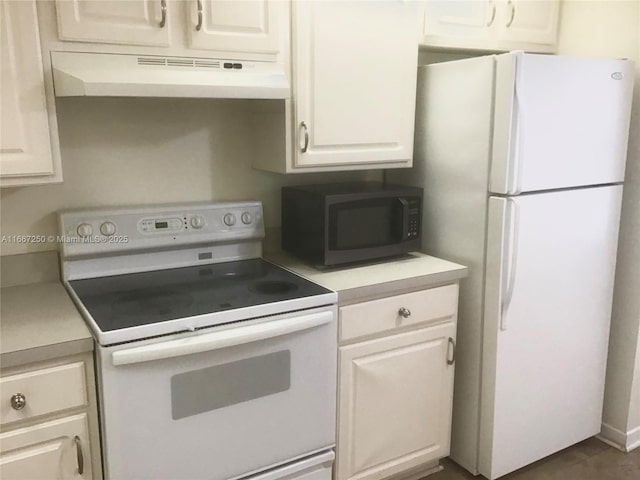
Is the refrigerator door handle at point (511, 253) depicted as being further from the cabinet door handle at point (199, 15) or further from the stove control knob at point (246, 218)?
the cabinet door handle at point (199, 15)

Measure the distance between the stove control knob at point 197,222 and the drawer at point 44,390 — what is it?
0.74 m

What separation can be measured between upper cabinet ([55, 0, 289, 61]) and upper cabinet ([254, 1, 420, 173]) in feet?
0.37

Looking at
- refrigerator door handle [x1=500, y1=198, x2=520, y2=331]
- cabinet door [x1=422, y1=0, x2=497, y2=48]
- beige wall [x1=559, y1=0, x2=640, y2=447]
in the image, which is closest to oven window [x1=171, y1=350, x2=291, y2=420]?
refrigerator door handle [x1=500, y1=198, x2=520, y2=331]

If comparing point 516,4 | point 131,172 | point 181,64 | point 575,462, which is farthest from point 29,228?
point 575,462

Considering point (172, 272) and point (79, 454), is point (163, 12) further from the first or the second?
point (79, 454)

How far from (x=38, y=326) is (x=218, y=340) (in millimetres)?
504

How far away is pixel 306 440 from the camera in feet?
6.44

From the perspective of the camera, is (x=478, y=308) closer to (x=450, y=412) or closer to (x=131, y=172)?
(x=450, y=412)

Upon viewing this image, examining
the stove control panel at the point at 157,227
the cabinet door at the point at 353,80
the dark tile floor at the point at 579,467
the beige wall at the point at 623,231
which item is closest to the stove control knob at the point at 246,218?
the stove control panel at the point at 157,227

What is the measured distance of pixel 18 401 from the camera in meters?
1.51

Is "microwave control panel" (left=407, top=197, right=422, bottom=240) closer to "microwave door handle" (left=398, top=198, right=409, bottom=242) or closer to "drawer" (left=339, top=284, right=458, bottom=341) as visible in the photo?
"microwave door handle" (left=398, top=198, right=409, bottom=242)

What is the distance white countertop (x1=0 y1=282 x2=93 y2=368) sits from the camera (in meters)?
1.52

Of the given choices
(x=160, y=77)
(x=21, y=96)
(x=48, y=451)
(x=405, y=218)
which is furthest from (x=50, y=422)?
(x=405, y=218)

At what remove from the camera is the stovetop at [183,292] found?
1709 mm
